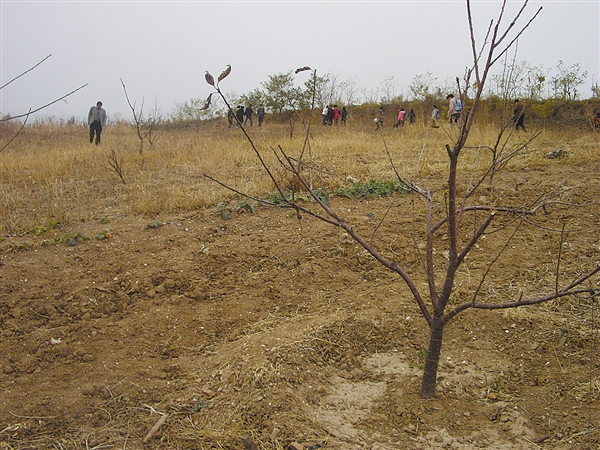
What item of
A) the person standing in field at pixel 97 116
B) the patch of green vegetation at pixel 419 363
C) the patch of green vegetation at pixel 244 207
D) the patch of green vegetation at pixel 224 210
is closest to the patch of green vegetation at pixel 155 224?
the patch of green vegetation at pixel 224 210

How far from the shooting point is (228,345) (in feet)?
9.87

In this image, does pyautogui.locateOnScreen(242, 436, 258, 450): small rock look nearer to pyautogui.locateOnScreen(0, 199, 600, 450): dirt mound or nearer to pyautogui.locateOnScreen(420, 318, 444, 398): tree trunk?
pyautogui.locateOnScreen(0, 199, 600, 450): dirt mound

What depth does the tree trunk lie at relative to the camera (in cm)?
221

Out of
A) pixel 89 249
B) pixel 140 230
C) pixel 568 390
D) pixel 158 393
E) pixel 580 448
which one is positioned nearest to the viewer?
pixel 580 448

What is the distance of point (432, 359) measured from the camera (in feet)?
7.49

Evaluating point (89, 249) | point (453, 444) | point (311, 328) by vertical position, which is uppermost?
point (89, 249)

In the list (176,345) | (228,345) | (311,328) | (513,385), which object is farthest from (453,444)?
(176,345)

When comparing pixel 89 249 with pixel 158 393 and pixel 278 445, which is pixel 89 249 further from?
pixel 278 445

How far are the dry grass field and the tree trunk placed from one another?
0.07m

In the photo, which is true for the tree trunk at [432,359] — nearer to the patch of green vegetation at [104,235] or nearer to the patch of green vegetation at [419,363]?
the patch of green vegetation at [419,363]

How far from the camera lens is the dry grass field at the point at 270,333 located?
2.28 meters

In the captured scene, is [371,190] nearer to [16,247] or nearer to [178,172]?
[178,172]

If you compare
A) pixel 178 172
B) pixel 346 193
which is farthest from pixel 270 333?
pixel 178 172

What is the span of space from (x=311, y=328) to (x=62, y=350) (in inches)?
62.5
